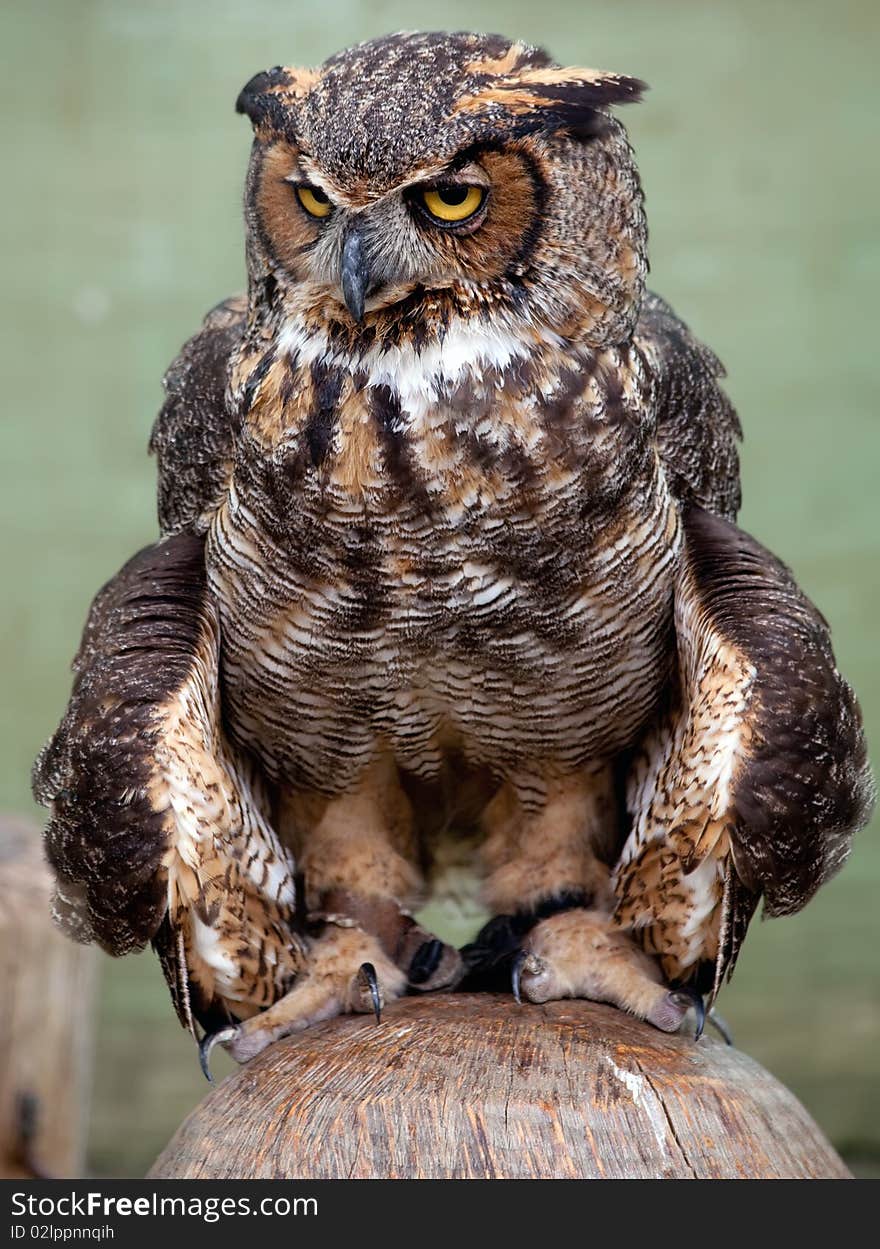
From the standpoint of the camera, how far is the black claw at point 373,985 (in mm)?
2105

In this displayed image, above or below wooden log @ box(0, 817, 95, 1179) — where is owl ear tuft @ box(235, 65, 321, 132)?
above

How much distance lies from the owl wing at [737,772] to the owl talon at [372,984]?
385 mm

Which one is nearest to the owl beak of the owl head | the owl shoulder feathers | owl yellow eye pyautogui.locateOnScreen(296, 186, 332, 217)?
the owl head

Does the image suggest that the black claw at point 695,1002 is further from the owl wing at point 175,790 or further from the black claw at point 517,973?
the owl wing at point 175,790

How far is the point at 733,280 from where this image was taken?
434 cm

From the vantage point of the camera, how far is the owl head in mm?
1749

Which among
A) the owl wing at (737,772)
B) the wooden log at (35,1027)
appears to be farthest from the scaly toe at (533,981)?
the wooden log at (35,1027)

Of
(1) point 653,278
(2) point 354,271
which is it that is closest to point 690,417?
(2) point 354,271

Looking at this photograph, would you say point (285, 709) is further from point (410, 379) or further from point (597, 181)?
point (597, 181)

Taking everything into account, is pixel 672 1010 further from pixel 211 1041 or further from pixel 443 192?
pixel 443 192

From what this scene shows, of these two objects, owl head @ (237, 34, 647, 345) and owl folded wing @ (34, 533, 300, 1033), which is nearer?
owl head @ (237, 34, 647, 345)

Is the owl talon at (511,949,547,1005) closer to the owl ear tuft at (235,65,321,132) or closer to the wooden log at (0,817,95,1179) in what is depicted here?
the owl ear tuft at (235,65,321,132)

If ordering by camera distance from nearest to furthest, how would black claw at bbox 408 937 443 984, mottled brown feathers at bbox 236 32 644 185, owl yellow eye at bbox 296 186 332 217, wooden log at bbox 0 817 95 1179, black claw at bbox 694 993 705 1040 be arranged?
mottled brown feathers at bbox 236 32 644 185 → owl yellow eye at bbox 296 186 332 217 → black claw at bbox 694 993 705 1040 → black claw at bbox 408 937 443 984 → wooden log at bbox 0 817 95 1179
